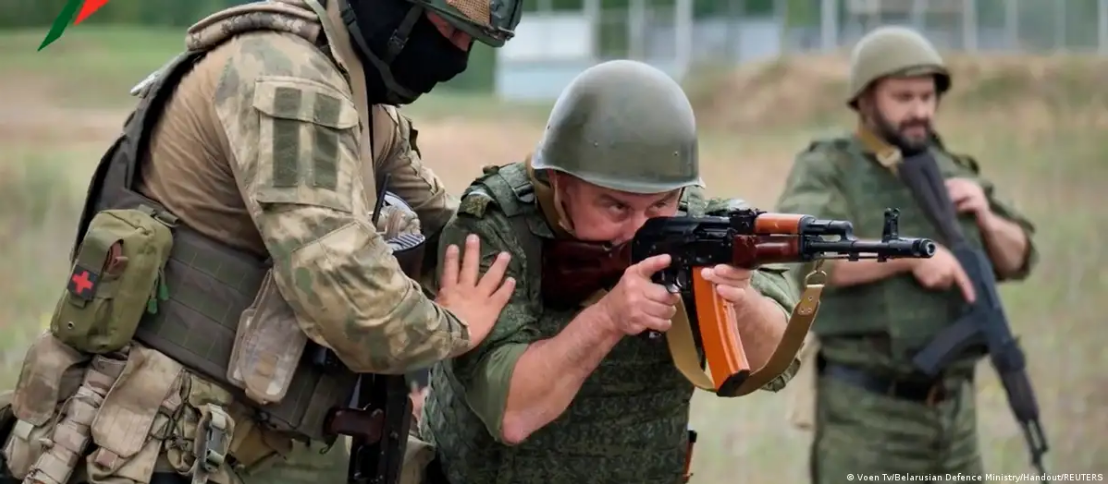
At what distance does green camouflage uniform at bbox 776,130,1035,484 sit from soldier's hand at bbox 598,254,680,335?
1.89m

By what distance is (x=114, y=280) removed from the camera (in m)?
2.28

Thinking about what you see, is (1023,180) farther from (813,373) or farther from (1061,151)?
(813,373)

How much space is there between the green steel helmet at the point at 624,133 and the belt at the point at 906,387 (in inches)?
75.9

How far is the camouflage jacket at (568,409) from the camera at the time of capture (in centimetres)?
265

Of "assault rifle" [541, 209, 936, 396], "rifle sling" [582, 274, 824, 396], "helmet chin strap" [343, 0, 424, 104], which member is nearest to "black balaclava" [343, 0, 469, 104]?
"helmet chin strap" [343, 0, 424, 104]

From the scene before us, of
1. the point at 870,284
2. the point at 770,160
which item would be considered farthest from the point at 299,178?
the point at 770,160

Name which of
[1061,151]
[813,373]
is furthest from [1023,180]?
[813,373]

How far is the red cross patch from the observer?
2.27 m

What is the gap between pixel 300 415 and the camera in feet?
7.93

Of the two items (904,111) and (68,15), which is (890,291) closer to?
→ (904,111)

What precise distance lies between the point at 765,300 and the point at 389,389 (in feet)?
2.34

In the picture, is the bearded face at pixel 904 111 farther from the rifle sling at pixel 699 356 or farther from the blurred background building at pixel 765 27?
the blurred background building at pixel 765 27

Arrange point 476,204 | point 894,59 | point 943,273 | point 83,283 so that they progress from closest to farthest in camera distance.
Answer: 1. point 83,283
2. point 476,204
3. point 943,273
4. point 894,59

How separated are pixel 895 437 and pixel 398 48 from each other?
2.47 metres
